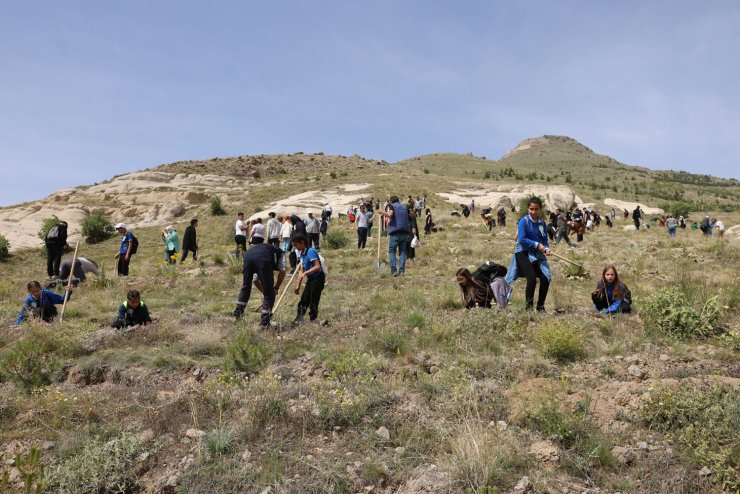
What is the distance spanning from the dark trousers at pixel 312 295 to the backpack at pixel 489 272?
8.89 feet

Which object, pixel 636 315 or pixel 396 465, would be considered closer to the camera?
pixel 396 465

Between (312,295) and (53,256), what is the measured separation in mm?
8938

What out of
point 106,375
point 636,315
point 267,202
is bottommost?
point 106,375

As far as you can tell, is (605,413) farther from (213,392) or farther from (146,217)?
(146,217)

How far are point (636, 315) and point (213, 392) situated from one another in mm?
6010

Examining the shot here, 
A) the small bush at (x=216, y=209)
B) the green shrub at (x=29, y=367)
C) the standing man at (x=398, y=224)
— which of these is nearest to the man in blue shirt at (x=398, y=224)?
the standing man at (x=398, y=224)

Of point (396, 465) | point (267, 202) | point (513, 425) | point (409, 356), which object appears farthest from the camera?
point (267, 202)

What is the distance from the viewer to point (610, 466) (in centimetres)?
346

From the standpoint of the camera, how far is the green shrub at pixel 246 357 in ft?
18.0

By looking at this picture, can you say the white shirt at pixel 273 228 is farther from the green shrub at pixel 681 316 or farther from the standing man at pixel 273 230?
the green shrub at pixel 681 316

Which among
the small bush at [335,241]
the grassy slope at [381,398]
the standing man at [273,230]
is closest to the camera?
the grassy slope at [381,398]

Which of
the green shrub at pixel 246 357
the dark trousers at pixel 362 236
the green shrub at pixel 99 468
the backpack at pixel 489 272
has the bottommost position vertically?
the green shrub at pixel 99 468

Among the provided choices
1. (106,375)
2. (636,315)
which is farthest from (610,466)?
(106,375)

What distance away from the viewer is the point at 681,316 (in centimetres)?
604
